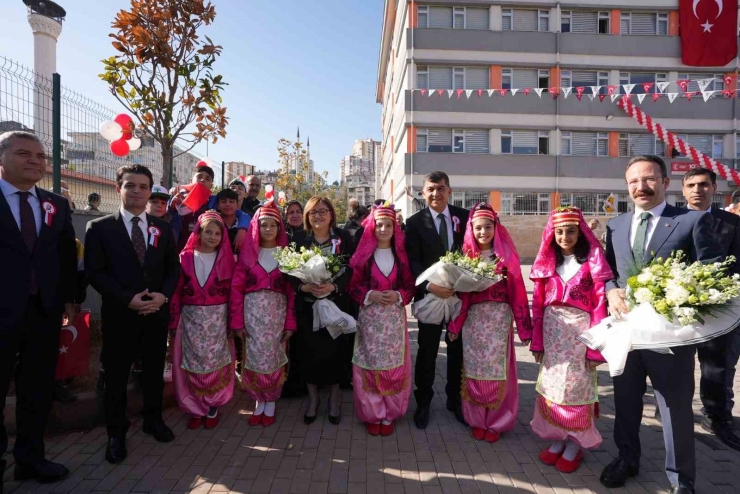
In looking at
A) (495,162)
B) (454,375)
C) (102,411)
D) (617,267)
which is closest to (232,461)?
(102,411)

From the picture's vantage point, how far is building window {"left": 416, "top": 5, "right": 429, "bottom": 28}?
2145 cm

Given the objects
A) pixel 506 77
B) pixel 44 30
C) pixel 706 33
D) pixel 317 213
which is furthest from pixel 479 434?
pixel 44 30

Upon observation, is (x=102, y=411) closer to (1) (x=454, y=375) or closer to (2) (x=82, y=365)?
(2) (x=82, y=365)

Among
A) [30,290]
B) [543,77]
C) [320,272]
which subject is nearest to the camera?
[30,290]

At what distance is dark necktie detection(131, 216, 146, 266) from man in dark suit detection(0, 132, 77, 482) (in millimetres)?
463

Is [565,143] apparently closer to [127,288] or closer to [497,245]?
[497,245]

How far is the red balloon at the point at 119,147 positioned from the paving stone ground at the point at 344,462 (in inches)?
126

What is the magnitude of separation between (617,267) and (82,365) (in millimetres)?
4752

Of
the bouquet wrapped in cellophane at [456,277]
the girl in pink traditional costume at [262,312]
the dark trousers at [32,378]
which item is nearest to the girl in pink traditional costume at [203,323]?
the girl in pink traditional costume at [262,312]

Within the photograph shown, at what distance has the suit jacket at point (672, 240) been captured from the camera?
2930 mm

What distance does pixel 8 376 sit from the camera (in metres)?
3.06

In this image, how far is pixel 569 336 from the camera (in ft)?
10.9

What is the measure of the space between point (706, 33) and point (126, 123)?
27.1m

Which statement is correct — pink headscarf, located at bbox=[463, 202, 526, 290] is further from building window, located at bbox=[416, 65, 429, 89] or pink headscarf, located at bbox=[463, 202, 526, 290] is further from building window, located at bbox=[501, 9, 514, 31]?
building window, located at bbox=[501, 9, 514, 31]
